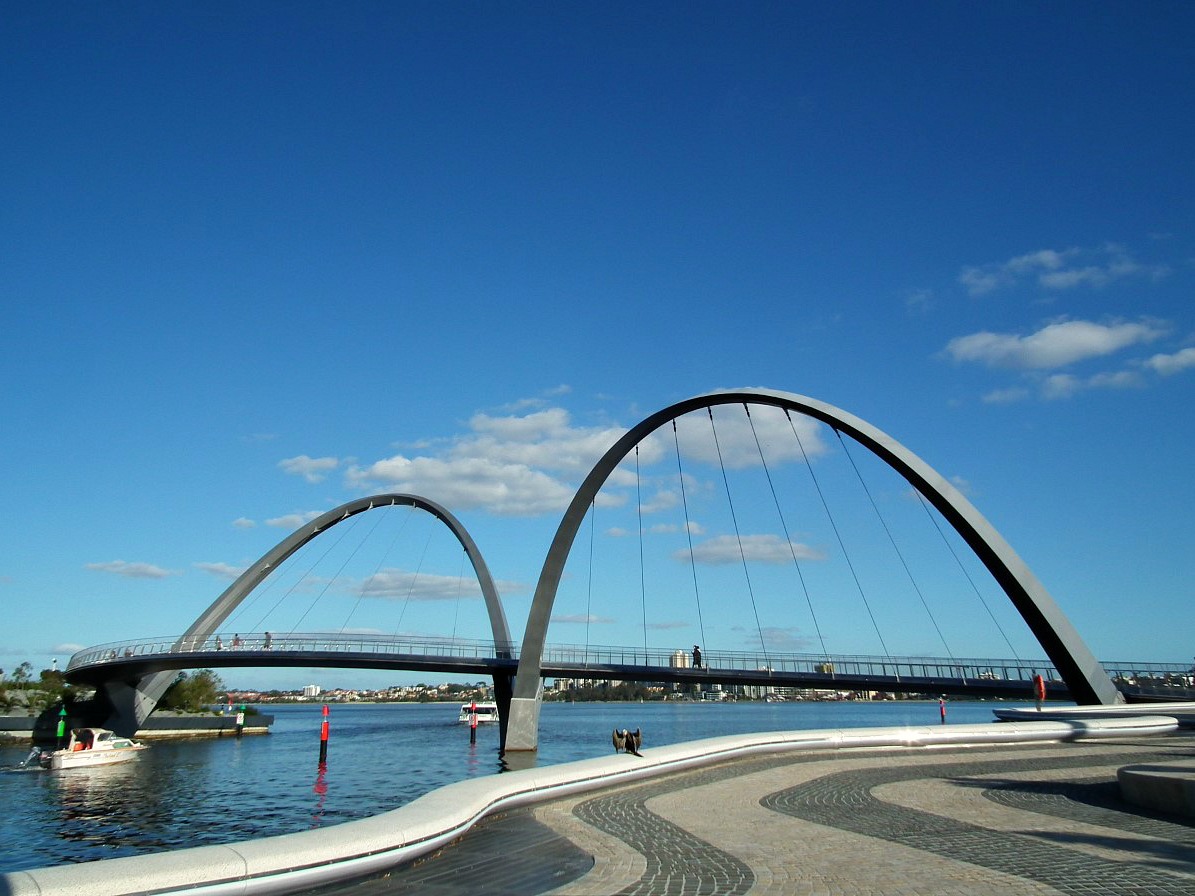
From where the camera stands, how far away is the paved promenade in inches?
278

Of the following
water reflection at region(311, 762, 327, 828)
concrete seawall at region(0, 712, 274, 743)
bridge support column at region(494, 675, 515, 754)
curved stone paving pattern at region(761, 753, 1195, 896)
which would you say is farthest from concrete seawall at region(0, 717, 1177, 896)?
concrete seawall at region(0, 712, 274, 743)

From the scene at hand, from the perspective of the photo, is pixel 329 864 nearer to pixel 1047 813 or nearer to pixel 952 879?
pixel 952 879

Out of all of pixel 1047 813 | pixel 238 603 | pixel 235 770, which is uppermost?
pixel 238 603

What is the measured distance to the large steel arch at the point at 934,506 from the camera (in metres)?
28.6

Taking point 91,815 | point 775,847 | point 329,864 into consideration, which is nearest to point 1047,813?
point 775,847

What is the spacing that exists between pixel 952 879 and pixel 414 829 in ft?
16.2

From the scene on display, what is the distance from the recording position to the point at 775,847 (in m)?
8.65

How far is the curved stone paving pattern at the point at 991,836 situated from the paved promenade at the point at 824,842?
0.02 m

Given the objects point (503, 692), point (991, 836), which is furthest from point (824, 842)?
point (503, 692)

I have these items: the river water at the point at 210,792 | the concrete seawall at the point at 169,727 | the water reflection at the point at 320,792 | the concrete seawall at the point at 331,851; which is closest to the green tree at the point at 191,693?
the concrete seawall at the point at 169,727

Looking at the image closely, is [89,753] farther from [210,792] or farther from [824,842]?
[824,842]

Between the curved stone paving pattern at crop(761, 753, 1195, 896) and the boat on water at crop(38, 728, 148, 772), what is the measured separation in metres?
41.8

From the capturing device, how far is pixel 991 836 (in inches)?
359

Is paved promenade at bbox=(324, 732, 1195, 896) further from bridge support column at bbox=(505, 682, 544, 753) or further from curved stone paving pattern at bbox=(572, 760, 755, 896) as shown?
bridge support column at bbox=(505, 682, 544, 753)
